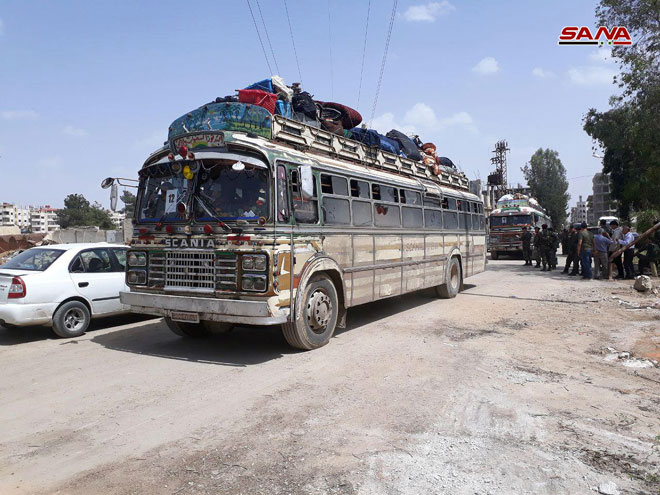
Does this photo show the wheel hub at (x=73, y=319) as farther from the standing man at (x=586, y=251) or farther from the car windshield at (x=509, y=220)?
the car windshield at (x=509, y=220)

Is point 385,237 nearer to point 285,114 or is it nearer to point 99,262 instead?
point 285,114

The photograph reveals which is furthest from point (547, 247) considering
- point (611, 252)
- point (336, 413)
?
point (336, 413)

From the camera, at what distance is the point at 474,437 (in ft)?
12.4

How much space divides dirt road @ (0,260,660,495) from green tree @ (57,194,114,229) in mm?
102810

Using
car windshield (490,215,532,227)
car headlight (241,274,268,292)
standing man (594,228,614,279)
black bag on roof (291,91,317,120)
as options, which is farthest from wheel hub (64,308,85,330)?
car windshield (490,215,532,227)

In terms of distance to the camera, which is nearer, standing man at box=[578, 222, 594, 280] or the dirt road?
the dirt road

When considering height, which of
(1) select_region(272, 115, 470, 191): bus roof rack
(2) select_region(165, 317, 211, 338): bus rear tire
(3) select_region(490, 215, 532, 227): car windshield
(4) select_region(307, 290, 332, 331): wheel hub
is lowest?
(2) select_region(165, 317, 211, 338): bus rear tire

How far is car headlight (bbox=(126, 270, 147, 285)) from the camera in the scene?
21.4ft

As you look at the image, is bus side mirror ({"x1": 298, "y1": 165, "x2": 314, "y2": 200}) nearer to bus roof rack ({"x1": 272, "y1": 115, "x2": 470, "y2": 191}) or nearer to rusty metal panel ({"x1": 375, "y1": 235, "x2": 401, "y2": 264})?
bus roof rack ({"x1": 272, "y1": 115, "x2": 470, "y2": 191})

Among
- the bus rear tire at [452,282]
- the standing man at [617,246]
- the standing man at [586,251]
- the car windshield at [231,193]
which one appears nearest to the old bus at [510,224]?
the standing man at [617,246]

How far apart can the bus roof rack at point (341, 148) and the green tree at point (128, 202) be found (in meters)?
2.51

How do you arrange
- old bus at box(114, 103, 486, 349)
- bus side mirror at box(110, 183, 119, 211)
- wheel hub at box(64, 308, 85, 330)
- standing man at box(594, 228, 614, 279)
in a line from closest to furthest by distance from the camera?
1. old bus at box(114, 103, 486, 349)
2. bus side mirror at box(110, 183, 119, 211)
3. wheel hub at box(64, 308, 85, 330)
4. standing man at box(594, 228, 614, 279)

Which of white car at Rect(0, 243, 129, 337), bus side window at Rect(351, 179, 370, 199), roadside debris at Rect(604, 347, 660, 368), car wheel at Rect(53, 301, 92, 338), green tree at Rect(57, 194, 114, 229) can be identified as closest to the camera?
roadside debris at Rect(604, 347, 660, 368)

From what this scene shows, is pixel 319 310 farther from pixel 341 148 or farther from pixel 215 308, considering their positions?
pixel 341 148
